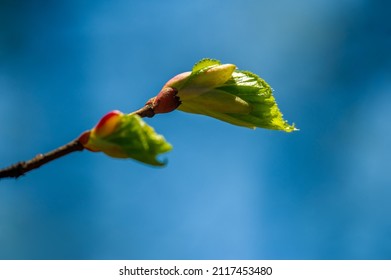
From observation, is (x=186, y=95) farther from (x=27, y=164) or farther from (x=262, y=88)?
(x=27, y=164)

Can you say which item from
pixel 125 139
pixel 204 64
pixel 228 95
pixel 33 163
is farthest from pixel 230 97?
pixel 33 163

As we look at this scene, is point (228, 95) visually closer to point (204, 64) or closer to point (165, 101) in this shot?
point (204, 64)

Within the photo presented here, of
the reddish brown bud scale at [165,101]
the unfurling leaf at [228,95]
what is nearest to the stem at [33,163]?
the reddish brown bud scale at [165,101]

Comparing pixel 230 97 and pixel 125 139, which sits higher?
pixel 230 97

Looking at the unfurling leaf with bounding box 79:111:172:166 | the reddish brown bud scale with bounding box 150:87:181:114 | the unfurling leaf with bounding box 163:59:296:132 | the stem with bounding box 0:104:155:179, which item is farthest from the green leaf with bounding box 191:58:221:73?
the stem with bounding box 0:104:155:179

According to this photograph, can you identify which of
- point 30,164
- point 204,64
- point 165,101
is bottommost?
point 30,164

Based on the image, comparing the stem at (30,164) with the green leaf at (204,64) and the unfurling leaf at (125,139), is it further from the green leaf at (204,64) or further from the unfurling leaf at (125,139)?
the green leaf at (204,64)

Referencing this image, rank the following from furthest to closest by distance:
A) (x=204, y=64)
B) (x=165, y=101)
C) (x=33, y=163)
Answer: (x=204, y=64) < (x=165, y=101) < (x=33, y=163)
